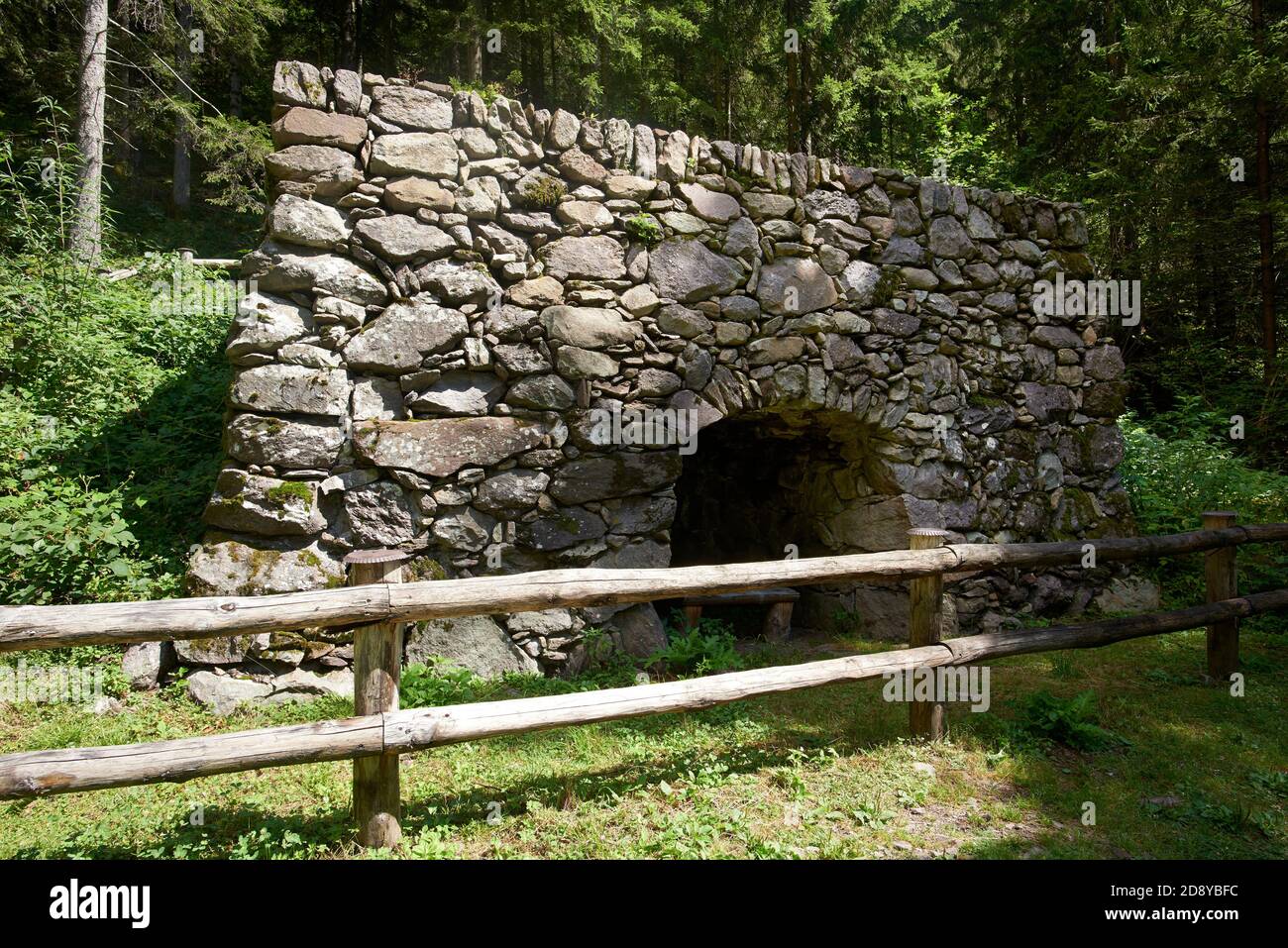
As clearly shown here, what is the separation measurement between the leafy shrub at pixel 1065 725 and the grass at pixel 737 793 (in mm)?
63

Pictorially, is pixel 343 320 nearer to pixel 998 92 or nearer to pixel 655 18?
pixel 655 18

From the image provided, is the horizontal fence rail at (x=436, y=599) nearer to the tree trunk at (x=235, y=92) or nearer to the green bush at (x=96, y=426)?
the green bush at (x=96, y=426)

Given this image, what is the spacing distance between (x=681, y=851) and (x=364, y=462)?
2908 millimetres

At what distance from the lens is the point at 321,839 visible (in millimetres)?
2541

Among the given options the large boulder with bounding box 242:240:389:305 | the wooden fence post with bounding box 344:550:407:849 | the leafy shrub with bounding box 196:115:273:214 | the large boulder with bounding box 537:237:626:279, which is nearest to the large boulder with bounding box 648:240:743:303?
the large boulder with bounding box 537:237:626:279

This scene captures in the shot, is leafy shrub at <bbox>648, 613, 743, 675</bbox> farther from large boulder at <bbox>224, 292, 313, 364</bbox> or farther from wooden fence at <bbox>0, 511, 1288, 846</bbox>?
large boulder at <bbox>224, 292, 313, 364</bbox>

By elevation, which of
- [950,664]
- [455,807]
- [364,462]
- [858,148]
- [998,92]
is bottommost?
[455,807]

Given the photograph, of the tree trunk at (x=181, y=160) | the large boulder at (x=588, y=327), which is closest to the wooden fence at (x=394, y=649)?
the large boulder at (x=588, y=327)

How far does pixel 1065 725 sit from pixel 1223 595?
1.88 m

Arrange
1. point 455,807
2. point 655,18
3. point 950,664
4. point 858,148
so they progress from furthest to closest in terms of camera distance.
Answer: point 858,148, point 655,18, point 950,664, point 455,807

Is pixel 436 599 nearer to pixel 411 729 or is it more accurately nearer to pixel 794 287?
pixel 411 729

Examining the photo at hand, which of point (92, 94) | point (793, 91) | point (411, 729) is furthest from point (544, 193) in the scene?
point (793, 91)

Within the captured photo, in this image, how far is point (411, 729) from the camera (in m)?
2.45
